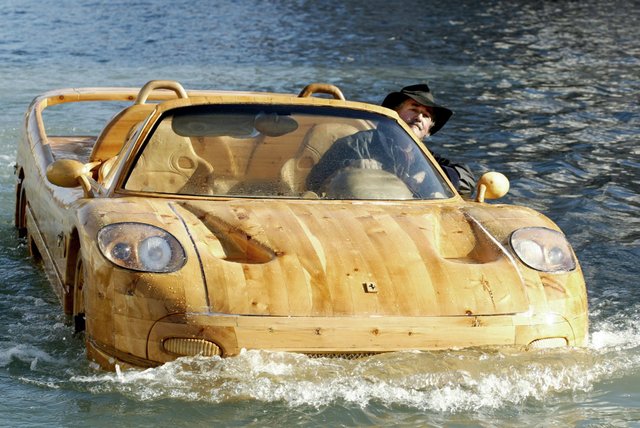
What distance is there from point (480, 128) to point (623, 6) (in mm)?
21938

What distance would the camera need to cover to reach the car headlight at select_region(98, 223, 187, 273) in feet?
16.6

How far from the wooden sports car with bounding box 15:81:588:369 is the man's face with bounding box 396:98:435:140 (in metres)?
1.60

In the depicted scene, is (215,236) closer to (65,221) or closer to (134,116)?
(65,221)

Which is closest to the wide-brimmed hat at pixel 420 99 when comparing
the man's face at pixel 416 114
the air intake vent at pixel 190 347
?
the man's face at pixel 416 114

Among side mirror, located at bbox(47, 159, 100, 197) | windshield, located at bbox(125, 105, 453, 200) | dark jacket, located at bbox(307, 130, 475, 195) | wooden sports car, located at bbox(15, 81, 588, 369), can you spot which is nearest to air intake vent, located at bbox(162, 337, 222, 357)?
wooden sports car, located at bbox(15, 81, 588, 369)

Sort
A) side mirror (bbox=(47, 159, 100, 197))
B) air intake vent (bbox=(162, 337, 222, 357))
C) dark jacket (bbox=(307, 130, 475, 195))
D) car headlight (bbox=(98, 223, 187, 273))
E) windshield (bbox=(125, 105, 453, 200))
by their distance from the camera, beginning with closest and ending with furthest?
1. air intake vent (bbox=(162, 337, 222, 357))
2. car headlight (bbox=(98, 223, 187, 273))
3. side mirror (bbox=(47, 159, 100, 197))
4. windshield (bbox=(125, 105, 453, 200))
5. dark jacket (bbox=(307, 130, 475, 195))

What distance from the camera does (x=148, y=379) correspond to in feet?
16.3

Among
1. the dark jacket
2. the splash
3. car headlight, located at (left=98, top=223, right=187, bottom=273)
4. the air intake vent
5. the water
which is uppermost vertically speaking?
car headlight, located at (left=98, top=223, right=187, bottom=273)

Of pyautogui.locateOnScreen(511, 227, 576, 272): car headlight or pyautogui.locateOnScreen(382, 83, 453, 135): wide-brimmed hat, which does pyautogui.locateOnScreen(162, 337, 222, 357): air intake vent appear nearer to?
pyautogui.locateOnScreen(511, 227, 576, 272): car headlight

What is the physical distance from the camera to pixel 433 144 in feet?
45.8

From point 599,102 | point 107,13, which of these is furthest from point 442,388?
point 107,13

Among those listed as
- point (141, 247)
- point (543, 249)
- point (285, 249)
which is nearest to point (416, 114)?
point (543, 249)

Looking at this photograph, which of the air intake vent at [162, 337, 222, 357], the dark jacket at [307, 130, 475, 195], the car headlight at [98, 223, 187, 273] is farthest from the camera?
the dark jacket at [307, 130, 475, 195]

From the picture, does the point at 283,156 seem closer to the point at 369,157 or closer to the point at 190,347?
the point at 369,157
